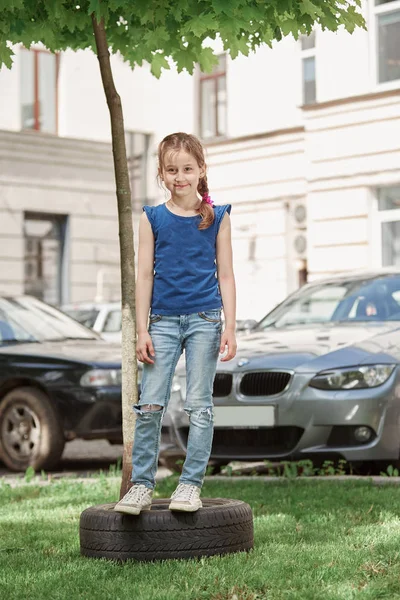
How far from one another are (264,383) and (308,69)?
1508 cm

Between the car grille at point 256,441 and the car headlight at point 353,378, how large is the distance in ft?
1.08

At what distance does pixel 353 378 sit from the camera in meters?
8.30

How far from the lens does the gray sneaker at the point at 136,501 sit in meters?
5.43

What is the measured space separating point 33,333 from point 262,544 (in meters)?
6.19

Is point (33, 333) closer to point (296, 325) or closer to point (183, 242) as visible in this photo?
point (296, 325)

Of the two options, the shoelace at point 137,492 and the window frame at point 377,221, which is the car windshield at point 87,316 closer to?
the window frame at point 377,221

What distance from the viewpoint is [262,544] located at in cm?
581

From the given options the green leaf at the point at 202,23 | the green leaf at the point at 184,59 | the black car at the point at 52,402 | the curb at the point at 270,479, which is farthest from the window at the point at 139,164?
the green leaf at the point at 202,23

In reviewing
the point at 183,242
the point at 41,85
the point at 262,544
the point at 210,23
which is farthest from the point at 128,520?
the point at 41,85

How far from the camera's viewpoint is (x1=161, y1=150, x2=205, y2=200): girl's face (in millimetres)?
5625

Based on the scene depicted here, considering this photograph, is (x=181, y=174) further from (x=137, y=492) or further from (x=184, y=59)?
(x=184, y=59)

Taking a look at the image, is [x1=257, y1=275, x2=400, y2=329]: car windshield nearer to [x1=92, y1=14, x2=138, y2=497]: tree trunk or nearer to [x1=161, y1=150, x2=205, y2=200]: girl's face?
[x1=92, y1=14, x2=138, y2=497]: tree trunk

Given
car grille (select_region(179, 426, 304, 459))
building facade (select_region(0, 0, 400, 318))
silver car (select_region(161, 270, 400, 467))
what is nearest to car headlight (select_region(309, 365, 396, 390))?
silver car (select_region(161, 270, 400, 467))

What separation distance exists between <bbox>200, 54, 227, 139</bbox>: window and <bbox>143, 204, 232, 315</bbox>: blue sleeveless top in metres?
19.8
